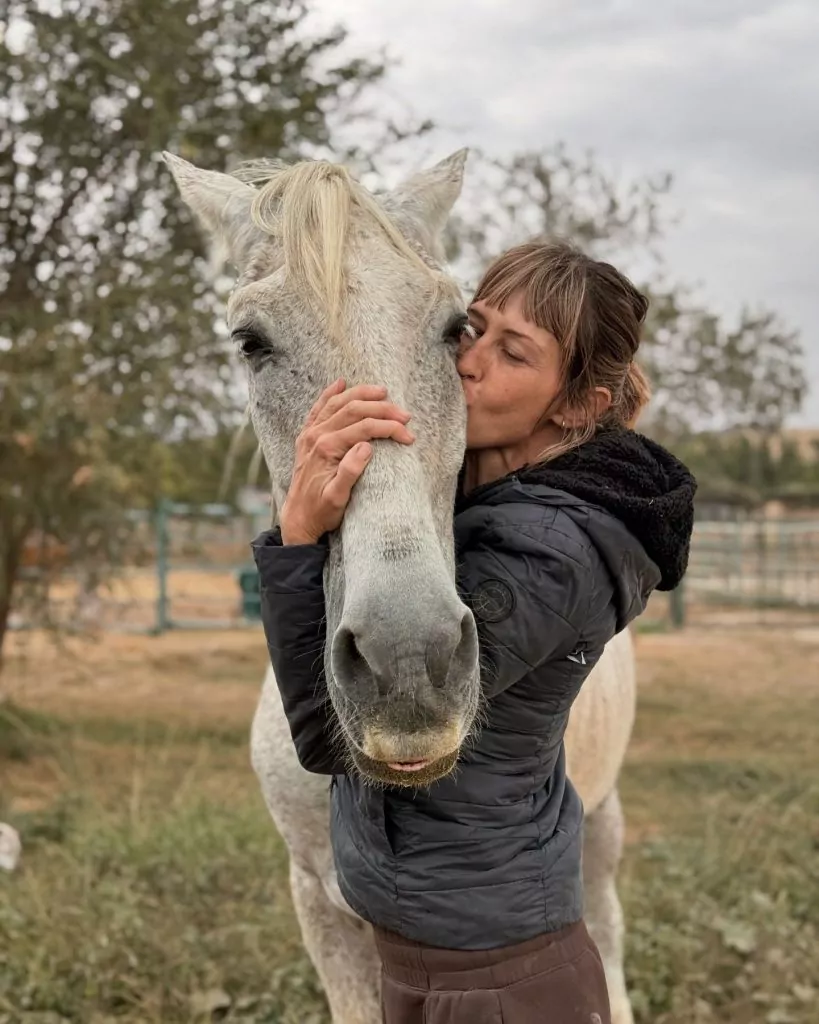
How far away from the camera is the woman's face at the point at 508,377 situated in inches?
71.1

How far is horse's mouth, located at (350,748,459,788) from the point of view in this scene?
1407 millimetres

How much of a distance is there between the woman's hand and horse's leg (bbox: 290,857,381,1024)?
110cm

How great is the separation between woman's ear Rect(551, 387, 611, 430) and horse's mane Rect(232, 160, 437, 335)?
1.13ft

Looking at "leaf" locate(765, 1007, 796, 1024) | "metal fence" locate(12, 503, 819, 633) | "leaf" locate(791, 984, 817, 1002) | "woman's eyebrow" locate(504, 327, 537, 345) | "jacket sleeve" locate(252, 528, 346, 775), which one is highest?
"woman's eyebrow" locate(504, 327, 537, 345)

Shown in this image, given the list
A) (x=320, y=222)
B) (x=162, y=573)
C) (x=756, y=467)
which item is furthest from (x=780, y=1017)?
(x=756, y=467)

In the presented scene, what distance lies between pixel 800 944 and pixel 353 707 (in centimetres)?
319

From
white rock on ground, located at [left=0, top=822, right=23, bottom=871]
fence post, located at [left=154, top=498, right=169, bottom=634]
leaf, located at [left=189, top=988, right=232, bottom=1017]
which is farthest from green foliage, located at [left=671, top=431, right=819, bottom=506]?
leaf, located at [left=189, top=988, right=232, bottom=1017]

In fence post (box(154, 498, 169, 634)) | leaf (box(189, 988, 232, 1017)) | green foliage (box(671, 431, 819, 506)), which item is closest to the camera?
leaf (box(189, 988, 232, 1017))

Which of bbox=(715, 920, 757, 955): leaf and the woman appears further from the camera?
bbox=(715, 920, 757, 955): leaf

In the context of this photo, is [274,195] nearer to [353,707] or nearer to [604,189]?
[353,707]

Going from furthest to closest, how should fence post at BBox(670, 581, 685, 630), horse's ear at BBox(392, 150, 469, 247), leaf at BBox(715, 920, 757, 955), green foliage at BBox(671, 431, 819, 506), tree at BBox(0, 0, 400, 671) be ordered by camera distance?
green foliage at BBox(671, 431, 819, 506)
fence post at BBox(670, 581, 685, 630)
tree at BBox(0, 0, 400, 671)
leaf at BBox(715, 920, 757, 955)
horse's ear at BBox(392, 150, 469, 247)

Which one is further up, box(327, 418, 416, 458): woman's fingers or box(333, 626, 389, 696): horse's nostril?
box(327, 418, 416, 458): woman's fingers

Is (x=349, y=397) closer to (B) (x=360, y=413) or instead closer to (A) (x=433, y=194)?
(B) (x=360, y=413)

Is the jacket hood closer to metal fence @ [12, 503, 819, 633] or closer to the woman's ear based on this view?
the woman's ear
